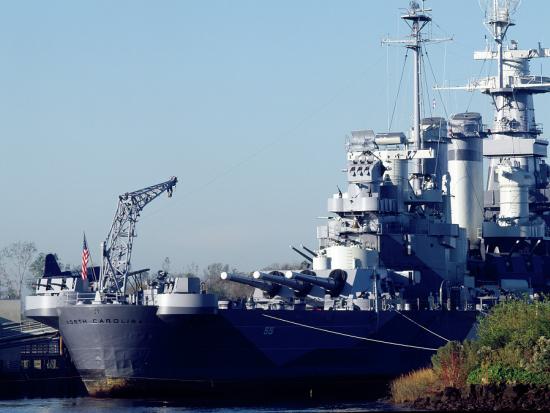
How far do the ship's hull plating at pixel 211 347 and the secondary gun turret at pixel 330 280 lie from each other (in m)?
1.75

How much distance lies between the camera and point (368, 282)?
244 feet

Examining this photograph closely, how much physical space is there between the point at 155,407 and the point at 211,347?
5482 mm

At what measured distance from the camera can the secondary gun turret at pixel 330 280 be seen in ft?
236

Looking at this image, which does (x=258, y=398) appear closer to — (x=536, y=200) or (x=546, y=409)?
(x=546, y=409)

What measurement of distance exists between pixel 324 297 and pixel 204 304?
29.2 feet

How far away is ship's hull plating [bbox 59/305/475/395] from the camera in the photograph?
67.6m

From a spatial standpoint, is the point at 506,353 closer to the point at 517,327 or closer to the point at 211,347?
the point at 517,327

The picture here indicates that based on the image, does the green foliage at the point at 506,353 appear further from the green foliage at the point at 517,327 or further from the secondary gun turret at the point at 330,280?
the secondary gun turret at the point at 330,280

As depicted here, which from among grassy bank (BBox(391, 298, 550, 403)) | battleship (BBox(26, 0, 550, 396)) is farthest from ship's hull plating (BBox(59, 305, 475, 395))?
grassy bank (BBox(391, 298, 550, 403))

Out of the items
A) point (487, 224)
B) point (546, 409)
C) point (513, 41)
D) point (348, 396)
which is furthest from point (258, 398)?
point (513, 41)

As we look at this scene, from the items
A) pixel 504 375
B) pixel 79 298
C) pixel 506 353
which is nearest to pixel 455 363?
pixel 506 353

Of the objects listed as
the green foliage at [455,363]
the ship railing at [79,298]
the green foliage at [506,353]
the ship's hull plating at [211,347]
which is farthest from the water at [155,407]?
the ship railing at [79,298]

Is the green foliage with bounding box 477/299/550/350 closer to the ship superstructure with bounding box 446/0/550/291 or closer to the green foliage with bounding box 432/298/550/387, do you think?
the green foliage with bounding box 432/298/550/387

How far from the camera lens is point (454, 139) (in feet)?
284
